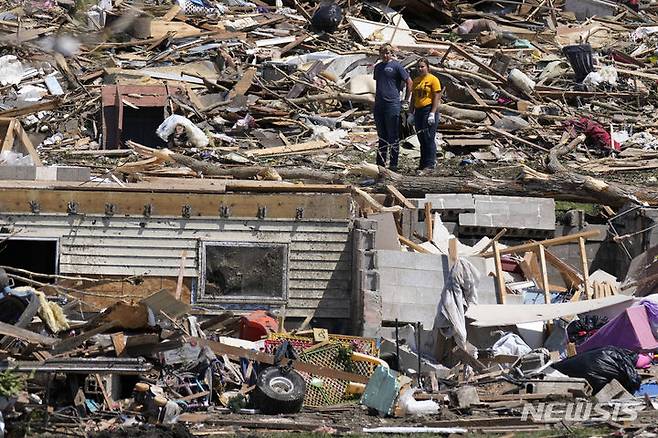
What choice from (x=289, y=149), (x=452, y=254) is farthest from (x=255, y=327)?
(x=289, y=149)

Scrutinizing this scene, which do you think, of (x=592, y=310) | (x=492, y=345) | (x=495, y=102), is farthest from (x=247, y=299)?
(x=495, y=102)

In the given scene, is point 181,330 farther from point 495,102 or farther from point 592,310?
point 495,102

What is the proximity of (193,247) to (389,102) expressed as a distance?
546 centimetres

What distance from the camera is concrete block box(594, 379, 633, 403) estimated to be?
14117 millimetres

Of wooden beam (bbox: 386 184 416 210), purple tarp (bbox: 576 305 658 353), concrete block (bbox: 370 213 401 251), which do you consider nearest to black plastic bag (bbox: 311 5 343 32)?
wooden beam (bbox: 386 184 416 210)

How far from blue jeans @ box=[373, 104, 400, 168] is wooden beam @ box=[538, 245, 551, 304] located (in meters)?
3.68

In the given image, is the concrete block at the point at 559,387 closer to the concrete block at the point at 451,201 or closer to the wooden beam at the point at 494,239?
the wooden beam at the point at 494,239

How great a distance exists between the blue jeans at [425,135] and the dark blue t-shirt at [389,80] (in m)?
0.39

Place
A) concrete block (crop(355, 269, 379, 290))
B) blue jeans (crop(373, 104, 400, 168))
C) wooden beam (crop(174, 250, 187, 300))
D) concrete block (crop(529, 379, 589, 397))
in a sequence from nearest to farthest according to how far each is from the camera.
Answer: concrete block (crop(529, 379, 589, 397)), concrete block (crop(355, 269, 379, 290)), wooden beam (crop(174, 250, 187, 300)), blue jeans (crop(373, 104, 400, 168))

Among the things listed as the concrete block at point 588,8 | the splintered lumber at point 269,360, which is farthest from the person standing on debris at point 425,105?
the concrete block at point 588,8

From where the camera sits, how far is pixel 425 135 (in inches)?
850

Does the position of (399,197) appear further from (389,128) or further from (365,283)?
(365,283)

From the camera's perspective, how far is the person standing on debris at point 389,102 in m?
21.4

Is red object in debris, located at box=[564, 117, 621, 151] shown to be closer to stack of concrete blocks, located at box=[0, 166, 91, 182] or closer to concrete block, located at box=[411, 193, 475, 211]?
concrete block, located at box=[411, 193, 475, 211]
